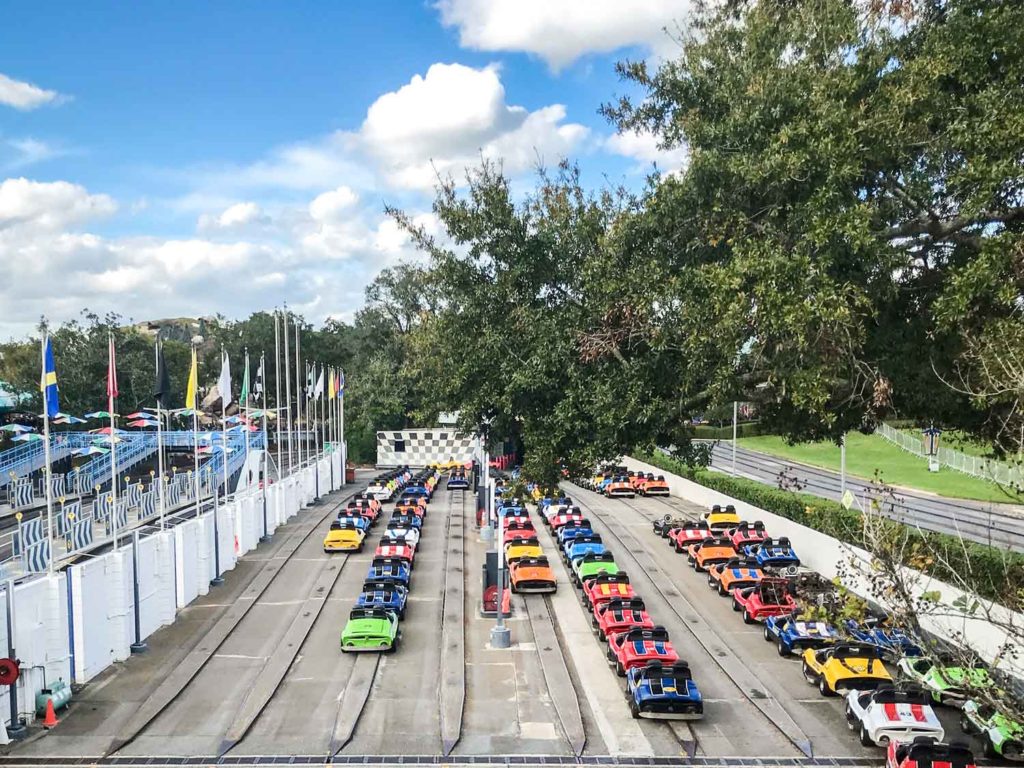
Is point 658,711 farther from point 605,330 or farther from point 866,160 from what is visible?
point 866,160

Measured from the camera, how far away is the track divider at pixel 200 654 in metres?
15.7

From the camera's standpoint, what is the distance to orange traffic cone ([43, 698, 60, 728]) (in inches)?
613

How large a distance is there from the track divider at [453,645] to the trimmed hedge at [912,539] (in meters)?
6.35

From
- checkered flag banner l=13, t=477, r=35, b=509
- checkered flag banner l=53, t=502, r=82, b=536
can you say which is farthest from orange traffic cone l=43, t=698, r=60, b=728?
checkered flag banner l=13, t=477, r=35, b=509

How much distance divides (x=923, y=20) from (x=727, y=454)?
59694 millimetres

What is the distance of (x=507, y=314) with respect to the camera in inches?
695

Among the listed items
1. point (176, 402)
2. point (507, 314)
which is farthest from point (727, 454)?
point (507, 314)

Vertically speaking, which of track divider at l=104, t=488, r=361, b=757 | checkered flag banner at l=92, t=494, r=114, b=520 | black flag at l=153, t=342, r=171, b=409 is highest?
black flag at l=153, t=342, r=171, b=409

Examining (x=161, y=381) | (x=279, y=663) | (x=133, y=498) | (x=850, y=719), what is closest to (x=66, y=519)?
(x=133, y=498)

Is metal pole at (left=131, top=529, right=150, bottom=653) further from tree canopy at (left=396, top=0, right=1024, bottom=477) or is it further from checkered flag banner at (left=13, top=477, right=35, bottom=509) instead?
checkered flag banner at (left=13, top=477, right=35, bottom=509)

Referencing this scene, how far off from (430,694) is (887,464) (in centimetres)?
5480

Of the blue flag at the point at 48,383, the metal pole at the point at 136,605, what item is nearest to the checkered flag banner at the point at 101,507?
the metal pole at the point at 136,605

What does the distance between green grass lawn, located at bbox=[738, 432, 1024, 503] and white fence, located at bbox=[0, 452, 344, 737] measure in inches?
1109

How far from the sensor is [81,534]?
2858cm
